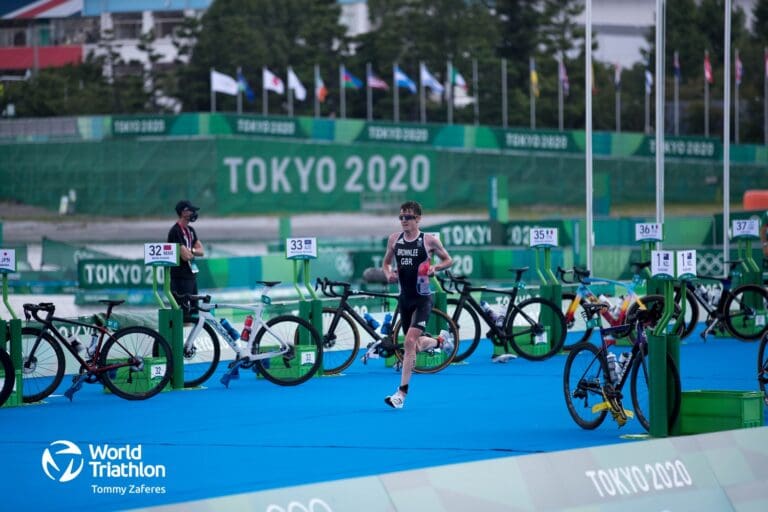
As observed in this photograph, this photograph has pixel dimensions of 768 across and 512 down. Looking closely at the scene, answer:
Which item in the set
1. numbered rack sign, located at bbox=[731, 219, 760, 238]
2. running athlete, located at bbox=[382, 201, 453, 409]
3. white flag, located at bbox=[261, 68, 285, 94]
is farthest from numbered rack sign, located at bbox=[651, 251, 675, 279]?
white flag, located at bbox=[261, 68, 285, 94]

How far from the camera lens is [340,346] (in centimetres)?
1770

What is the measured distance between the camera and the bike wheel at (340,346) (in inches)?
692

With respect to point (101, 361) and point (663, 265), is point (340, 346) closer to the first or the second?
point (101, 361)

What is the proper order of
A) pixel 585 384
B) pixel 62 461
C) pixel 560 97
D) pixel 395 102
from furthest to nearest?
1. pixel 560 97
2. pixel 395 102
3. pixel 585 384
4. pixel 62 461

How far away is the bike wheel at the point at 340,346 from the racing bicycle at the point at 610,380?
523 centimetres

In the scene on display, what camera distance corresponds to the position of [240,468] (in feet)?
35.6

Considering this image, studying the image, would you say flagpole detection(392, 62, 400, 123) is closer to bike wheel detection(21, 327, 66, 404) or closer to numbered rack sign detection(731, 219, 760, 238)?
numbered rack sign detection(731, 219, 760, 238)

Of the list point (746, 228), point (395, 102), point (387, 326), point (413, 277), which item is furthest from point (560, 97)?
point (413, 277)

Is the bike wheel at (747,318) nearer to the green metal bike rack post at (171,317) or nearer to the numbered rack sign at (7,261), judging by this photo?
the green metal bike rack post at (171,317)

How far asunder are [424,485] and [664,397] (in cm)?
367

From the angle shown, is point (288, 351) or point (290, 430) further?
point (288, 351)

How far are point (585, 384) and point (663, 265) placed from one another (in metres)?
1.28

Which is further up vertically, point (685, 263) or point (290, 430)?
point (685, 263)

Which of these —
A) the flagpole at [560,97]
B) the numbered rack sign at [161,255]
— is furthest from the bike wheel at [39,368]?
the flagpole at [560,97]
